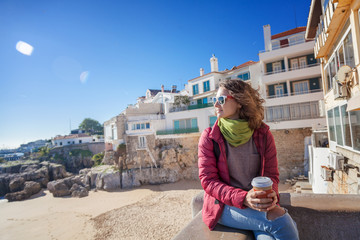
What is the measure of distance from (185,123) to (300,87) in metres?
13.1

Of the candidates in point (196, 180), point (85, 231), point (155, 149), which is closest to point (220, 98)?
point (85, 231)

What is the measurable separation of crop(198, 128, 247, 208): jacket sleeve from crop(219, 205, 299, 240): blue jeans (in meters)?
0.11

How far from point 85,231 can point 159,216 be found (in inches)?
214

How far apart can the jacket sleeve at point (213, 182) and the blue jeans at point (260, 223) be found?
11 centimetres

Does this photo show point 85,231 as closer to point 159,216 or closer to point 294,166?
point 159,216

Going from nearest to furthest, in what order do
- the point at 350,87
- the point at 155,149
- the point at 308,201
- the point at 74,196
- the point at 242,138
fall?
the point at 242,138 < the point at 308,201 < the point at 350,87 < the point at 74,196 < the point at 155,149

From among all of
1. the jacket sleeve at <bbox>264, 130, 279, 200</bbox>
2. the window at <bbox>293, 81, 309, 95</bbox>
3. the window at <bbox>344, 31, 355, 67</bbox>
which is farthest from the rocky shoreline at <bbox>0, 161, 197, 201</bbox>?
the jacket sleeve at <bbox>264, 130, 279, 200</bbox>

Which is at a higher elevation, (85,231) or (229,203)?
(229,203)

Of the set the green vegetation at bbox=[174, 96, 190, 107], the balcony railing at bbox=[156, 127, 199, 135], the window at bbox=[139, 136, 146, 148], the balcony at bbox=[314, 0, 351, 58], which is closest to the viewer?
the balcony at bbox=[314, 0, 351, 58]

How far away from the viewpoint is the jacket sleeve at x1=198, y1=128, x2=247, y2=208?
5.33 ft

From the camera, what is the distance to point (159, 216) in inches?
576

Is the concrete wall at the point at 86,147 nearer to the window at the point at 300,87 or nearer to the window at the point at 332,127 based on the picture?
the window at the point at 300,87

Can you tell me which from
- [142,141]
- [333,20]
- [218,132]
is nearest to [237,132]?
[218,132]

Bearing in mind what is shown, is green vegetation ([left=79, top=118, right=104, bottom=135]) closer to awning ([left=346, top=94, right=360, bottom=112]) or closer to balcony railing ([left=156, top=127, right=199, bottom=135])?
balcony railing ([left=156, top=127, right=199, bottom=135])
